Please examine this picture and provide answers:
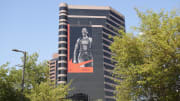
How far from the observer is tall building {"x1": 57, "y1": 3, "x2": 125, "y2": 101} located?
9894cm

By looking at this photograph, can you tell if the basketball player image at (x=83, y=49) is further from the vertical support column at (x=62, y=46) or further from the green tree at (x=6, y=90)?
the green tree at (x=6, y=90)

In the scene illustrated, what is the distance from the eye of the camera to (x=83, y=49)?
105062mm

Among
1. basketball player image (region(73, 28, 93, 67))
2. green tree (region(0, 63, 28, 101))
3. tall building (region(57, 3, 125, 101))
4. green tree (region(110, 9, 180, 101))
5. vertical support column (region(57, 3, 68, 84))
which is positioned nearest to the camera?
green tree (region(110, 9, 180, 101))

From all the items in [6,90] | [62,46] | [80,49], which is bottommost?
[6,90]

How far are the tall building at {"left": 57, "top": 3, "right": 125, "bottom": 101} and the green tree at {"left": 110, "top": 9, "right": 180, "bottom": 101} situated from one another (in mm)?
80190

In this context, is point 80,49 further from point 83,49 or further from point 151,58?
point 151,58

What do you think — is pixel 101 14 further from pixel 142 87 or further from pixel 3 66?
pixel 142 87

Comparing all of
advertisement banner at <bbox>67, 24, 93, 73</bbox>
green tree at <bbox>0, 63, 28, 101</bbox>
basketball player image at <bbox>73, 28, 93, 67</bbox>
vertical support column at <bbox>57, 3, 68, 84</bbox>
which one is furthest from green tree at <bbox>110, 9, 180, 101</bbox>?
basketball player image at <bbox>73, 28, 93, 67</bbox>

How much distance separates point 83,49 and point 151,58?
9067cm

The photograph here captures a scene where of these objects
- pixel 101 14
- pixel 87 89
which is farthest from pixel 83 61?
pixel 101 14

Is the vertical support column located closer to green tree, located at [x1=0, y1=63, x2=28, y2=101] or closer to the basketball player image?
the basketball player image

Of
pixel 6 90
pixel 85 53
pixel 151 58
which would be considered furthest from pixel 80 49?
pixel 151 58

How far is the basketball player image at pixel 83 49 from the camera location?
341ft

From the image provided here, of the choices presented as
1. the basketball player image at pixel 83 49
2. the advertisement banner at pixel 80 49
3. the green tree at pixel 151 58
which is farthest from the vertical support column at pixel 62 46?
the green tree at pixel 151 58
